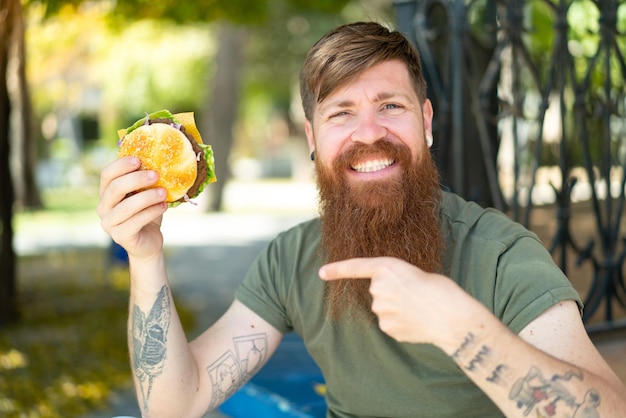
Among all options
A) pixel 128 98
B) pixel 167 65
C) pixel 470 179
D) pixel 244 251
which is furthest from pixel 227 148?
pixel 470 179

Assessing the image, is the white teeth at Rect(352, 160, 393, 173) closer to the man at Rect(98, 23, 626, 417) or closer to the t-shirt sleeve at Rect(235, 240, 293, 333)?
the man at Rect(98, 23, 626, 417)

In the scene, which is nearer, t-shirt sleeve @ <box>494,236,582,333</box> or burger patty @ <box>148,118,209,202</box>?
t-shirt sleeve @ <box>494,236,582,333</box>

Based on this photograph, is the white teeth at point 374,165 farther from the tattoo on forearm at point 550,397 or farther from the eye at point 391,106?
the tattoo on forearm at point 550,397

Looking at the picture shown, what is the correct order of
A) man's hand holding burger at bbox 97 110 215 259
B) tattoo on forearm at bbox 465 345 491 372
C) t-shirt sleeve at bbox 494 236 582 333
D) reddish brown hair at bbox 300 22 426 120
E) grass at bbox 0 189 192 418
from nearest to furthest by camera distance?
tattoo on forearm at bbox 465 345 491 372 < t-shirt sleeve at bbox 494 236 582 333 < man's hand holding burger at bbox 97 110 215 259 < reddish brown hair at bbox 300 22 426 120 < grass at bbox 0 189 192 418

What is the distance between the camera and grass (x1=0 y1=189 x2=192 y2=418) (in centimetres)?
616

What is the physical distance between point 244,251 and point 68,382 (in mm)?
7043

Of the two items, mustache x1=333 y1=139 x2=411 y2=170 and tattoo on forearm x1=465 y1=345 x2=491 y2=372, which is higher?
mustache x1=333 y1=139 x2=411 y2=170

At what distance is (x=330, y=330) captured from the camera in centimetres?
255

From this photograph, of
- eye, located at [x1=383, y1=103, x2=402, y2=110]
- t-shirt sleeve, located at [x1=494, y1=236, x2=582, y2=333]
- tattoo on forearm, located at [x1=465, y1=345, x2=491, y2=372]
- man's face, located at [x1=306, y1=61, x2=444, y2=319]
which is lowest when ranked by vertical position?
tattoo on forearm, located at [x1=465, y1=345, x2=491, y2=372]

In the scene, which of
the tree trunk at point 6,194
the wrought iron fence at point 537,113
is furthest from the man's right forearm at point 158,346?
the tree trunk at point 6,194

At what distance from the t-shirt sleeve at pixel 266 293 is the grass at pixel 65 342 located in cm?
351

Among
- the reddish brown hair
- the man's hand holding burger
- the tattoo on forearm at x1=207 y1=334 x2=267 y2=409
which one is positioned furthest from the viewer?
the tattoo on forearm at x1=207 y1=334 x2=267 y2=409

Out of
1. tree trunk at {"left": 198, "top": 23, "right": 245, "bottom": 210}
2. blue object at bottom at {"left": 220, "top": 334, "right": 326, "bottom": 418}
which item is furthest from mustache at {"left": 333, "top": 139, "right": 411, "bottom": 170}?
tree trunk at {"left": 198, "top": 23, "right": 245, "bottom": 210}

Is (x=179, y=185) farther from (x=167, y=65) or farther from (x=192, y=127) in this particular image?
(x=167, y=65)
